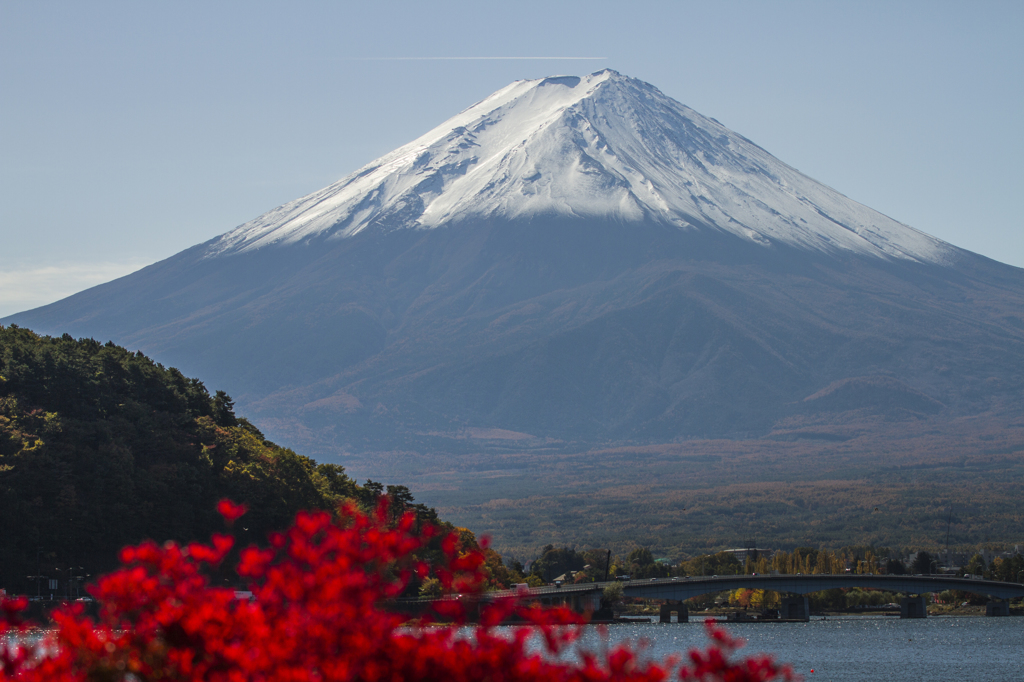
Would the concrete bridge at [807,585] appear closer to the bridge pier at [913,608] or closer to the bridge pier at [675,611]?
the bridge pier at [675,611]

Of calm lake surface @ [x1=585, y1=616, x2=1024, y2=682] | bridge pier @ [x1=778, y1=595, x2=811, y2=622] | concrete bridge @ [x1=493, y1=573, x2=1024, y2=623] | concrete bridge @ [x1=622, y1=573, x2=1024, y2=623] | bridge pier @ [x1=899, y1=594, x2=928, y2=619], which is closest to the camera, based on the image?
calm lake surface @ [x1=585, y1=616, x2=1024, y2=682]

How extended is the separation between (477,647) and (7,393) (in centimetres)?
7583

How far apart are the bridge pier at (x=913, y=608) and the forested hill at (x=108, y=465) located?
63406mm

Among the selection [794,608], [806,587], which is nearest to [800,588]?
[806,587]

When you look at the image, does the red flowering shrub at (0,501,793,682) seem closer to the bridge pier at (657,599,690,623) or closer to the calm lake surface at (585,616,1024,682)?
the calm lake surface at (585,616,1024,682)

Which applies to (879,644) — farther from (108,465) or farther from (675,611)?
(108,465)

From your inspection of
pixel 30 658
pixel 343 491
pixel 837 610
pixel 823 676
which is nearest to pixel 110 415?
pixel 343 491

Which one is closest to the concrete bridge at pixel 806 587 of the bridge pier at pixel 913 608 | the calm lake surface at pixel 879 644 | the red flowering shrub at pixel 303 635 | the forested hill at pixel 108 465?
the bridge pier at pixel 913 608

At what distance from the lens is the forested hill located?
71.9 metres

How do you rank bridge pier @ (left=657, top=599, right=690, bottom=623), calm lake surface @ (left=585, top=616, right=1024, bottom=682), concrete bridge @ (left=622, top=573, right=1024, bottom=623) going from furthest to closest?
bridge pier @ (left=657, top=599, right=690, bottom=623) < concrete bridge @ (left=622, top=573, right=1024, bottom=623) < calm lake surface @ (left=585, top=616, right=1024, bottom=682)

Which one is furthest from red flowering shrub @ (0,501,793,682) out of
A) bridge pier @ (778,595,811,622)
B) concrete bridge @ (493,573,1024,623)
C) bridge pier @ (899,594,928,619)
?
bridge pier @ (899,594,928,619)

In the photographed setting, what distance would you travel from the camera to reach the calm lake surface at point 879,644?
75.4m

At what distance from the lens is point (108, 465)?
76062mm

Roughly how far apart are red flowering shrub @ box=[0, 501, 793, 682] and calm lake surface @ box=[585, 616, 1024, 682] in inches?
1817
